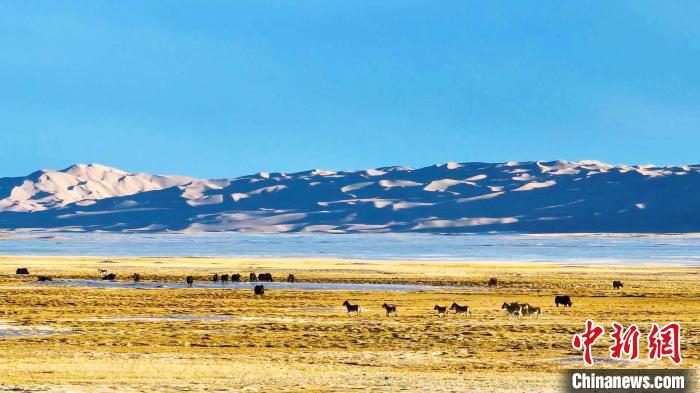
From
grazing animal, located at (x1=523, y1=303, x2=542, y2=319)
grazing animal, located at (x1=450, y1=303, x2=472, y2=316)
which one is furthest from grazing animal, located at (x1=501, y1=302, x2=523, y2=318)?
grazing animal, located at (x1=450, y1=303, x2=472, y2=316)

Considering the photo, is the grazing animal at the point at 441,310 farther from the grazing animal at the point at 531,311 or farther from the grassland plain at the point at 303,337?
the grazing animal at the point at 531,311

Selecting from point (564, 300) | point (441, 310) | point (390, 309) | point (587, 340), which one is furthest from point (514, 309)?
point (587, 340)

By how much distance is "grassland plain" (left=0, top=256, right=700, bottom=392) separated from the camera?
26641 mm

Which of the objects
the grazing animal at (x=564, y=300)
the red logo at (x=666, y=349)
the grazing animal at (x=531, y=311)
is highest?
the grazing animal at (x=564, y=300)

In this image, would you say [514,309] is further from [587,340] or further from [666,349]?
[666,349]

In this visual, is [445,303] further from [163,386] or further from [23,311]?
[163,386]

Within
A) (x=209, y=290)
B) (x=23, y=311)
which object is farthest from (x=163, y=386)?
(x=209, y=290)

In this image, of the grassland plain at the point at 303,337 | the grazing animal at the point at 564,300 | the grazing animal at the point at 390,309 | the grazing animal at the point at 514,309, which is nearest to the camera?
the grassland plain at the point at 303,337

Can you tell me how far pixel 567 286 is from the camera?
217ft

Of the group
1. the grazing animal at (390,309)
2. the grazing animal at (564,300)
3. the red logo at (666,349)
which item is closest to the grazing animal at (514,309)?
the grazing animal at (390,309)

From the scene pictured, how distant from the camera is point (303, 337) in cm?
3562

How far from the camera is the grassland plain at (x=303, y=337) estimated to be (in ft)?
87.4

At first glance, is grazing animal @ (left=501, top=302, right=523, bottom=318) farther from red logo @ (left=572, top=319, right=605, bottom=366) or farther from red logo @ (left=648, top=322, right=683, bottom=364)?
red logo @ (left=648, top=322, right=683, bottom=364)

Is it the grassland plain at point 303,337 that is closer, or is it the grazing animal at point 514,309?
the grassland plain at point 303,337
